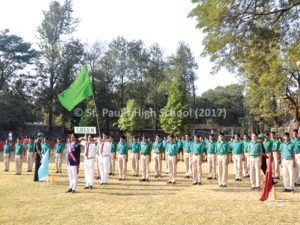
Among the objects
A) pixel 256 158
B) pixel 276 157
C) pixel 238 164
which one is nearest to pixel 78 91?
pixel 256 158

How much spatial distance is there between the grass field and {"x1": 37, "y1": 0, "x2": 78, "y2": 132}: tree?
36.0m

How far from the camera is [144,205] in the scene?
9891mm

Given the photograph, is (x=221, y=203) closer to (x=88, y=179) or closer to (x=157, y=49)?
(x=88, y=179)

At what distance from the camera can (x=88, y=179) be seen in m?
13.1

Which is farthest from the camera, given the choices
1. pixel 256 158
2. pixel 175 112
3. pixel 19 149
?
pixel 175 112

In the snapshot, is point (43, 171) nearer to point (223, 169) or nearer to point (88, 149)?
point (88, 149)

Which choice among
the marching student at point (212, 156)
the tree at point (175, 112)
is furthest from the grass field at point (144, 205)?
the tree at point (175, 112)

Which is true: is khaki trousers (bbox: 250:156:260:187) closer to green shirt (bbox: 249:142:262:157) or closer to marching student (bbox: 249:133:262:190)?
marching student (bbox: 249:133:262:190)

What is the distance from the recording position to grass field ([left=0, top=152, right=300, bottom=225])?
8250 mm

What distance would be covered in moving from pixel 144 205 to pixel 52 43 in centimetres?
4242

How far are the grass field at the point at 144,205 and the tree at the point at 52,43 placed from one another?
36.0m

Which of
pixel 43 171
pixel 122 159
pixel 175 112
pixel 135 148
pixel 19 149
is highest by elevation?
pixel 175 112

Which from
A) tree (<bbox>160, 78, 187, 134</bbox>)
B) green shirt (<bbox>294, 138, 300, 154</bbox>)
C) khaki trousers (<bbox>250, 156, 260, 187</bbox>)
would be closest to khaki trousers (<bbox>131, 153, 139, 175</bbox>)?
khaki trousers (<bbox>250, 156, 260, 187</bbox>)

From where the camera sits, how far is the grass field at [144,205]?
27.1ft
